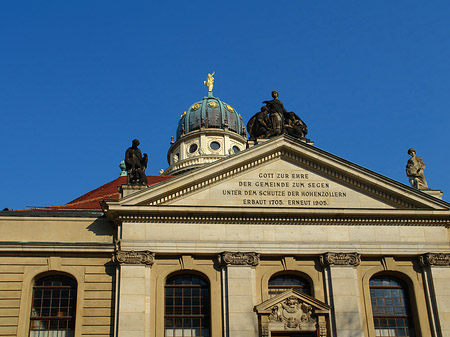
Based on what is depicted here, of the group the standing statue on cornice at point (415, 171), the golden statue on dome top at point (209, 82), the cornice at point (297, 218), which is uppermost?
the golden statue on dome top at point (209, 82)

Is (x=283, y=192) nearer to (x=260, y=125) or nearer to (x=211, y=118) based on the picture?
(x=260, y=125)

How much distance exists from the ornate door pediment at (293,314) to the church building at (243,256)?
0.04 meters

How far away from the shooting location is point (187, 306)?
24.7 m

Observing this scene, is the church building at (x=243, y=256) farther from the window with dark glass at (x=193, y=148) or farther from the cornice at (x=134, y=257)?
the window with dark glass at (x=193, y=148)

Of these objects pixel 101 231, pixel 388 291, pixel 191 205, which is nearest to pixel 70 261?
pixel 101 231

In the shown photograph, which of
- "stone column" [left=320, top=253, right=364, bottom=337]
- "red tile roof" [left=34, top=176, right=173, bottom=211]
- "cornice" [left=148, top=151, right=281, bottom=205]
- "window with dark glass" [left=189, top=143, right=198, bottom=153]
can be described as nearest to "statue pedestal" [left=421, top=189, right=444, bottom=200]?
"stone column" [left=320, top=253, right=364, bottom=337]

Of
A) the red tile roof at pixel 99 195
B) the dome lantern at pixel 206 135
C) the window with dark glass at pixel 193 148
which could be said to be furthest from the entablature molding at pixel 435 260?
the window with dark glass at pixel 193 148

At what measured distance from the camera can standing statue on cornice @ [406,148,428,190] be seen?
27.9 metres

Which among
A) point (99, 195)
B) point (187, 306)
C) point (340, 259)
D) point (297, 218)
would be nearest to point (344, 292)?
point (340, 259)

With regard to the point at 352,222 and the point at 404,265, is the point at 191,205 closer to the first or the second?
the point at 352,222

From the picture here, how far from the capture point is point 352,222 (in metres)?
26.3

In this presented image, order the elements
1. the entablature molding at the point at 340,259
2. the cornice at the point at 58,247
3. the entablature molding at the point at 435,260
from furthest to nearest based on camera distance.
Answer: the entablature molding at the point at 435,260 < the entablature molding at the point at 340,259 < the cornice at the point at 58,247

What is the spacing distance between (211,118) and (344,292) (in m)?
37.6

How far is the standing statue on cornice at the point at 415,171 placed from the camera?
27888 millimetres
